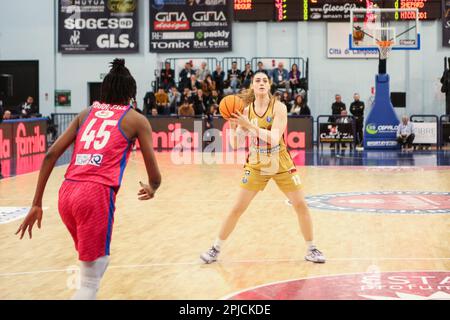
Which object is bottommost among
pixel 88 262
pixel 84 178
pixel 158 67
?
pixel 88 262

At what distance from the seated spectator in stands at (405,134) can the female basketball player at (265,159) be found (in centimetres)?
1892

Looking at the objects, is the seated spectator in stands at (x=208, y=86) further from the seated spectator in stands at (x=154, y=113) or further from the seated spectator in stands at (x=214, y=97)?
the seated spectator in stands at (x=154, y=113)

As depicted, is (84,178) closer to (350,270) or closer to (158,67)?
(350,270)

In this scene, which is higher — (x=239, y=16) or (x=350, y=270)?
(x=239, y=16)

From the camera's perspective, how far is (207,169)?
20.0m

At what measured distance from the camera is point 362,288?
6.99 metres

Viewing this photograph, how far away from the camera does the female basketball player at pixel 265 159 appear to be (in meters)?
8.04

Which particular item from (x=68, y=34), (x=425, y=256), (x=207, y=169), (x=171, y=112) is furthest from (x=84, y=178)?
(x=68, y=34)

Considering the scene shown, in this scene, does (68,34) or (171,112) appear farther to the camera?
(68,34)

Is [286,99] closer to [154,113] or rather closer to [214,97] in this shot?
[214,97]

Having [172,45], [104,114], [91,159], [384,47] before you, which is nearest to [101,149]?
[91,159]

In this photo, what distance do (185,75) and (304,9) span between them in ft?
16.3

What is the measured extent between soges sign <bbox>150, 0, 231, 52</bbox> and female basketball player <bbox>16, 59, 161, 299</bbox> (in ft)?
86.5
